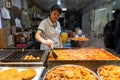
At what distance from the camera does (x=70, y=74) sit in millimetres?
1165

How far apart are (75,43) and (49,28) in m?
0.75

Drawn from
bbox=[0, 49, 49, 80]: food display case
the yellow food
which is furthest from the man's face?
the yellow food

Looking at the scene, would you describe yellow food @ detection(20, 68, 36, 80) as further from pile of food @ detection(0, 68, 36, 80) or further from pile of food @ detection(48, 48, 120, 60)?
pile of food @ detection(48, 48, 120, 60)

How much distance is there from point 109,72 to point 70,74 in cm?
32

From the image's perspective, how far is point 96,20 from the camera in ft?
26.6

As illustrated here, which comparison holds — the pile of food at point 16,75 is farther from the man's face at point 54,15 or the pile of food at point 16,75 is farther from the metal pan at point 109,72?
the man's face at point 54,15

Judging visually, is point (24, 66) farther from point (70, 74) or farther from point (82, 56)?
point (82, 56)

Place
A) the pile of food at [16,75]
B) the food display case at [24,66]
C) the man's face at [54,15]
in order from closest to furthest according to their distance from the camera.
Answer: the pile of food at [16,75] < the food display case at [24,66] < the man's face at [54,15]

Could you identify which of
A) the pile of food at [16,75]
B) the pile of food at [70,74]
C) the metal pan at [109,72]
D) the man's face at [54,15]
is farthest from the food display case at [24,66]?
the man's face at [54,15]

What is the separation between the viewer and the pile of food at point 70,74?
113 cm

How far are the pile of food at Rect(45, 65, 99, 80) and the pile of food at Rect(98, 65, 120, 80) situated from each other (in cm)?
A: 7

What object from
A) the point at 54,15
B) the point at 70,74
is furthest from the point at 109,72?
the point at 54,15

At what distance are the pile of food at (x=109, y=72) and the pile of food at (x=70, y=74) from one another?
74mm

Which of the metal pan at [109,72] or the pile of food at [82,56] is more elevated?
the pile of food at [82,56]
